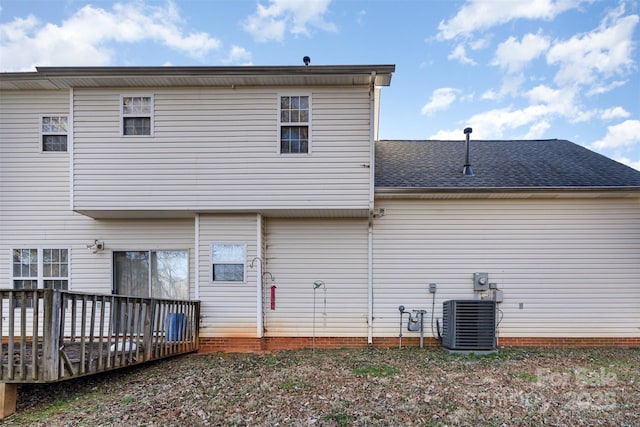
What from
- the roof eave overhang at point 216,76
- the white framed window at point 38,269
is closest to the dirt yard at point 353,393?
the white framed window at point 38,269

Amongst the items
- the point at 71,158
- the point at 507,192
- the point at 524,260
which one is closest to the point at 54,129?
the point at 71,158

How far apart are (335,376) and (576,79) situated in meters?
14.3

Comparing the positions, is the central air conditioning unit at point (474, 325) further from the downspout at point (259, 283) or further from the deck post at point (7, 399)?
the deck post at point (7, 399)

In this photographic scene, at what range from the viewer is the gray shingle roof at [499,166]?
752 centimetres

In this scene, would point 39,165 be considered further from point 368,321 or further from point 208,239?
point 368,321

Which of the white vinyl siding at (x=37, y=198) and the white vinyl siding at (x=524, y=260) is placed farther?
the white vinyl siding at (x=37, y=198)

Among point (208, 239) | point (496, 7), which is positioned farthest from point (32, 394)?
point (496, 7)

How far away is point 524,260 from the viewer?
24.8 ft

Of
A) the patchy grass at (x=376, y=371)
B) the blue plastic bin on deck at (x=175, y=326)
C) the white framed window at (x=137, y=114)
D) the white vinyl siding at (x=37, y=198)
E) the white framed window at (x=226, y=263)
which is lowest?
the patchy grass at (x=376, y=371)

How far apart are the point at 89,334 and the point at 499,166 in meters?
8.95

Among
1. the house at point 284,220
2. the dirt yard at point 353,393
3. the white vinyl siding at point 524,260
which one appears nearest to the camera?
the dirt yard at point 353,393

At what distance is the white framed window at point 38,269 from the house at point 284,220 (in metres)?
0.03

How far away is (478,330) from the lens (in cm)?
680

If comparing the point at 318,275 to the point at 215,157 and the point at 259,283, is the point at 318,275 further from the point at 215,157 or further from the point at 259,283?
the point at 215,157
